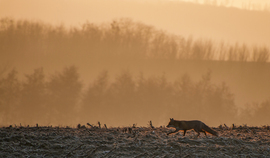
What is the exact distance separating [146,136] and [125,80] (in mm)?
56770

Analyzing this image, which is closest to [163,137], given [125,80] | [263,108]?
[125,80]

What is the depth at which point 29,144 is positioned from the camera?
884 centimetres

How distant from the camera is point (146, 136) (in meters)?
10.0

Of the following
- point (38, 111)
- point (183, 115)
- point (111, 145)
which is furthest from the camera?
point (183, 115)

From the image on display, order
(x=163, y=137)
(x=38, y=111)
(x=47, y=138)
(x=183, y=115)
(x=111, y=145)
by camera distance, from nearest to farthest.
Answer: (x=111, y=145) → (x=47, y=138) → (x=163, y=137) → (x=38, y=111) → (x=183, y=115)

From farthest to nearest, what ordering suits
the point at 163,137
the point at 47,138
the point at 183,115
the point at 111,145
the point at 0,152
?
1. the point at 183,115
2. the point at 163,137
3. the point at 47,138
4. the point at 111,145
5. the point at 0,152

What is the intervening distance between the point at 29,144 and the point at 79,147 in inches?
64.1

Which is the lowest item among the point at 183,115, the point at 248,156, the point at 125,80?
the point at 248,156

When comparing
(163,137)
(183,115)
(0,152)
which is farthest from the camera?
(183,115)

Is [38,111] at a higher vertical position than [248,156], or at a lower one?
higher

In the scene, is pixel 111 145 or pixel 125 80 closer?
pixel 111 145

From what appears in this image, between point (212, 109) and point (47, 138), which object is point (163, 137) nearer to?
point (47, 138)

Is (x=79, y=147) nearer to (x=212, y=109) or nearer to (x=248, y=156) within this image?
(x=248, y=156)

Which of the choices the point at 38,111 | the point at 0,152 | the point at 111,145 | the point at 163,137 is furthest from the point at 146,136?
the point at 38,111
